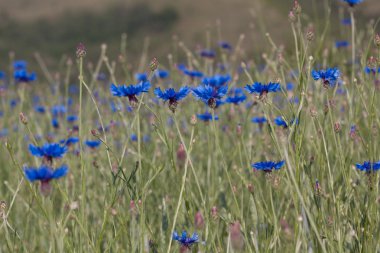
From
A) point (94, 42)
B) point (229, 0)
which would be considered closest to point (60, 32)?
point (94, 42)

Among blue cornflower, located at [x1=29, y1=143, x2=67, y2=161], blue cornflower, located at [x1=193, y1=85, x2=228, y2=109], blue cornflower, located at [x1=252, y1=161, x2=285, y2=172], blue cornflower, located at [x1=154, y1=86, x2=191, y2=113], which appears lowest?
blue cornflower, located at [x1=29, y1=143, x2=67, y2=161]

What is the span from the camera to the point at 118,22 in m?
17.5

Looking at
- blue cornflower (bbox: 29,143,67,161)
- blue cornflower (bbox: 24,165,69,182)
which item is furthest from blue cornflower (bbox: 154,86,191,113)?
blue cornflower (bbox: 24,165,69,182)

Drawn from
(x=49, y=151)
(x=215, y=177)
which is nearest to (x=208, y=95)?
(x=49, y=151)

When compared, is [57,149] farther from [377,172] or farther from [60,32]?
[60,32]

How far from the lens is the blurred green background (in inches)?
609

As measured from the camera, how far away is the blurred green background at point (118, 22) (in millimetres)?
15473

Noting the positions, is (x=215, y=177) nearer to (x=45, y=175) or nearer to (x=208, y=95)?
(x=208, y=95)

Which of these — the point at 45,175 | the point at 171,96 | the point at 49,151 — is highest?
the point at 171,96

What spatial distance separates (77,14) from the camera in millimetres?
17641

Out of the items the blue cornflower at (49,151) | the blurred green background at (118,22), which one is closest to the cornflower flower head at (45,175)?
the blue cornflower at (49,151)

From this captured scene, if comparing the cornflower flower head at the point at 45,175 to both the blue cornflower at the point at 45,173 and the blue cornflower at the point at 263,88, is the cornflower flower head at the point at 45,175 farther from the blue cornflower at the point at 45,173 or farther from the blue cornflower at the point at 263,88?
the blue cornflower at the point at 263,88

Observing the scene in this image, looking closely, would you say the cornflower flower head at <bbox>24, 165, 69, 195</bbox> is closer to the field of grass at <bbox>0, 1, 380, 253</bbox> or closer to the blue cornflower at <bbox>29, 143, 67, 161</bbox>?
the field of grass at <bbox>0, 1, 380, 253</bbox>

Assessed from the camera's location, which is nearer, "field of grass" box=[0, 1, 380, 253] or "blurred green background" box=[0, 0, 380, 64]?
"field of grass" box=[0, 1, 380, 253]
